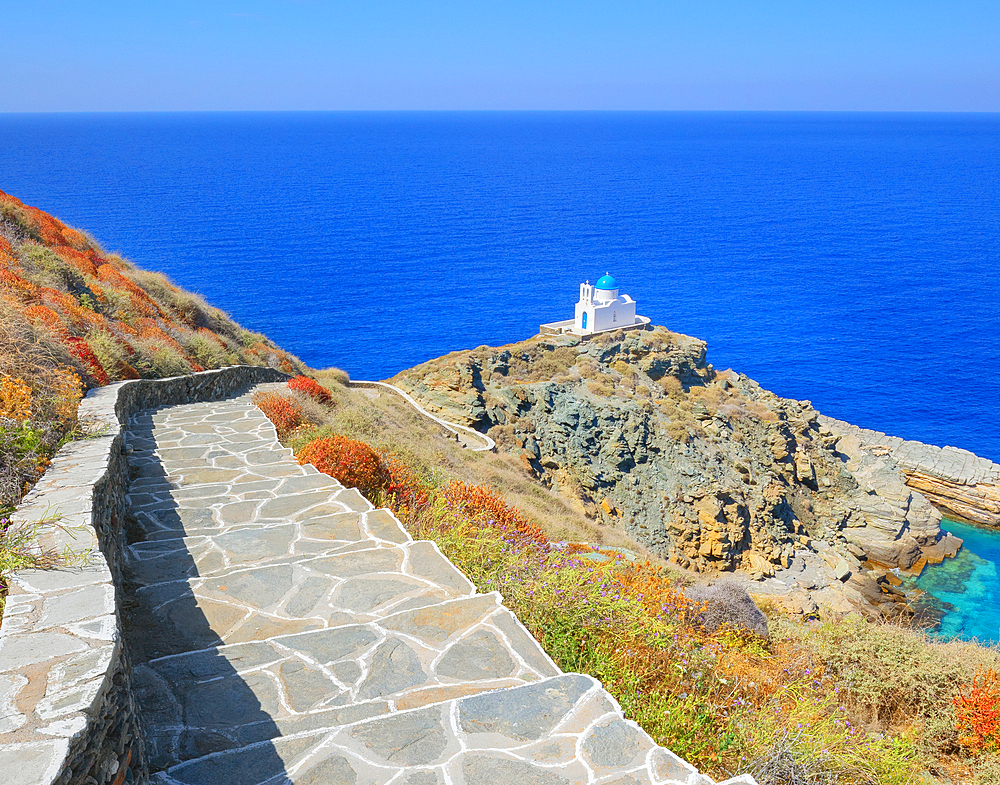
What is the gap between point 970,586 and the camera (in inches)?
1037

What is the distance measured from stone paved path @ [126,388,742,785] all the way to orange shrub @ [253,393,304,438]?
4274 millimetres

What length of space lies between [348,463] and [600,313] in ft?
115

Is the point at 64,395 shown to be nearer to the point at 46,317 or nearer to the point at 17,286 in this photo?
the point at 46,317

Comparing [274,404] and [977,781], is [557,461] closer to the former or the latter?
[274,404]

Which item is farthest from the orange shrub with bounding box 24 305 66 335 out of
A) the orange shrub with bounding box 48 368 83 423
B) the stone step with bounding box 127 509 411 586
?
the stone step with bounding box 127 509 411 586

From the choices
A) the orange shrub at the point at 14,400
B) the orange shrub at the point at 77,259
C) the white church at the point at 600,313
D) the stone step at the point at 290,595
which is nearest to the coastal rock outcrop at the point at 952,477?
the white church at the point at 600,313

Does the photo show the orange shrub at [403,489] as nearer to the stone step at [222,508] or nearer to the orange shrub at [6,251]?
the stone step at [222,508]

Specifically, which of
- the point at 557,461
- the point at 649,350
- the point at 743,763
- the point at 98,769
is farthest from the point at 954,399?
the point at 98,769

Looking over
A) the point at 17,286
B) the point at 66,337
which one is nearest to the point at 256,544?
the point at 66,337

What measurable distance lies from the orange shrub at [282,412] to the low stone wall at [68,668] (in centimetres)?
632

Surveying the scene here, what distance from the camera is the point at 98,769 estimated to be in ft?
8.85

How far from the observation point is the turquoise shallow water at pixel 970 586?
931 inches

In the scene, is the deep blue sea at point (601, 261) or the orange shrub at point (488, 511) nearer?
the orange shrub at point (488, 511)

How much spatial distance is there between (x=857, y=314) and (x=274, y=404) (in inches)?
2549
